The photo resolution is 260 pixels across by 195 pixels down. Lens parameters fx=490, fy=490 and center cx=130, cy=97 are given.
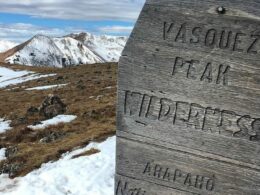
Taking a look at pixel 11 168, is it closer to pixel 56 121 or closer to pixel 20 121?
pixel 56 121

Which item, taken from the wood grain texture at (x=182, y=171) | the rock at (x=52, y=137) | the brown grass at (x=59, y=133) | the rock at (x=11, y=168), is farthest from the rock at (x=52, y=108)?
the wood grain texture at (x=182, y=171)

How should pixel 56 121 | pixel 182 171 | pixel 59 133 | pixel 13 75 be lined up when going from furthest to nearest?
pixel 13 75 < pixel 56 121 < pixel 59 133 < pixel 182 171

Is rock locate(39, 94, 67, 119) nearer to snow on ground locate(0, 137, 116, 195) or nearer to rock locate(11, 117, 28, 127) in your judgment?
rock locate(11, 117, 28, 127)

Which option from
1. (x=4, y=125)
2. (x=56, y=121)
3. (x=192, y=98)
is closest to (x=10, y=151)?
(x=56, y=121)

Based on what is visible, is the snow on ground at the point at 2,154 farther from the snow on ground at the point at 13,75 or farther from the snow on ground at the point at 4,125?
the snow on ground at the point at 13,75

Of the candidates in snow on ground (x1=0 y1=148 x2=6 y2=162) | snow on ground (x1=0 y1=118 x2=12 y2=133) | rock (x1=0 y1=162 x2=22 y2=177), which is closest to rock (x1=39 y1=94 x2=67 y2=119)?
snow on ground (x1=0 y1=118 x2=12 y2=133)

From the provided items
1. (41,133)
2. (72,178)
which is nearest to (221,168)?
(72,178)
